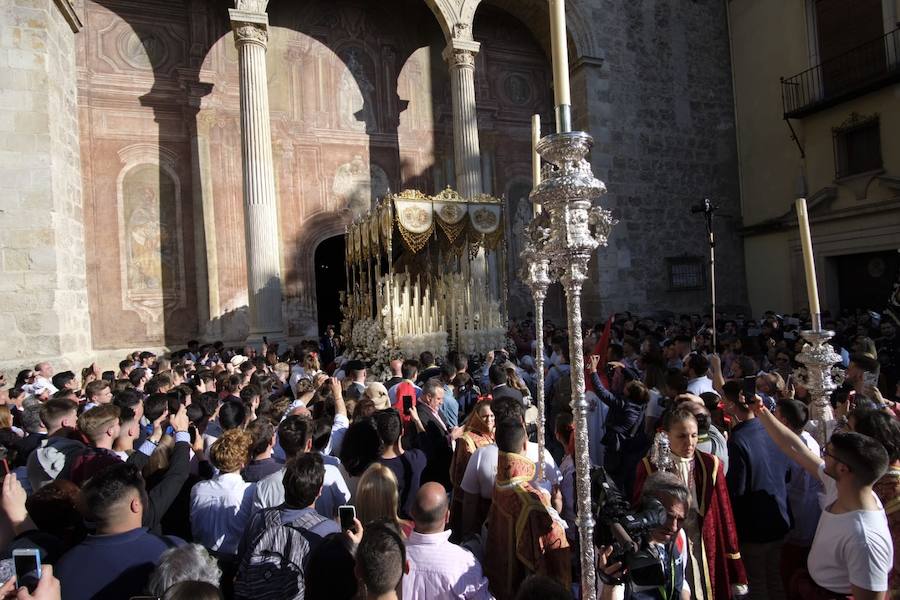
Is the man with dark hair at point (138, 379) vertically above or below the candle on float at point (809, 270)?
below

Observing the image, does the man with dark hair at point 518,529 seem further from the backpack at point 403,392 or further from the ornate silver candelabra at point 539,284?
the backpack at point 403,392

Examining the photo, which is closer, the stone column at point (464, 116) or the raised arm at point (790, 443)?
the raised arm at point (790, 443)

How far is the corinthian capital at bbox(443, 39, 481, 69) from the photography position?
45.6 feet

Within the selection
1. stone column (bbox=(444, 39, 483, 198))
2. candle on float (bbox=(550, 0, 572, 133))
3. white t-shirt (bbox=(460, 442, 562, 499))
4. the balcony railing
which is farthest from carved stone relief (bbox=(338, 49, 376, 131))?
candle on float (bbox=(550, 0, 572, 133))

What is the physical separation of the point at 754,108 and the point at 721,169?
6.43 feet

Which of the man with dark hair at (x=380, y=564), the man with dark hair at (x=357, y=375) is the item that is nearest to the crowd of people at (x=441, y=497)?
the man with dark hair at (x=380, y=564)

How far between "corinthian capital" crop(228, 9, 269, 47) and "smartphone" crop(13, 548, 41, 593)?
40.0 feet

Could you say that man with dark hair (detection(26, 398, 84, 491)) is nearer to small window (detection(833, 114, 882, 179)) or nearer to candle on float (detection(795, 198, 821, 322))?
candle on float (detection(795, 198, 821, 322))

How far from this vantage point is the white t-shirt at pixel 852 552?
225cm

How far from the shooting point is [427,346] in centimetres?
1053

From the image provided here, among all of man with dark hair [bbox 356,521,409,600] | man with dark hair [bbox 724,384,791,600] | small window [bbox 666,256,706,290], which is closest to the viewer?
man with dark hair [bbox 356,521,409,600]

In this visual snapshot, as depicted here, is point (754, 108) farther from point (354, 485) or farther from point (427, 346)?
point (354, 485)

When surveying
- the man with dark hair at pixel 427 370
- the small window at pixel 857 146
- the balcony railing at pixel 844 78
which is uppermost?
the balcony railing at pixel 844 78

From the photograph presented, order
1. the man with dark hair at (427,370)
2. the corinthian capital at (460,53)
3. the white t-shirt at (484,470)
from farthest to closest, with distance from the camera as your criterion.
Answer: the corinthian capital at (460,53) < the man with dark hair at (427,370) < the white t-shirt at (484,470)
